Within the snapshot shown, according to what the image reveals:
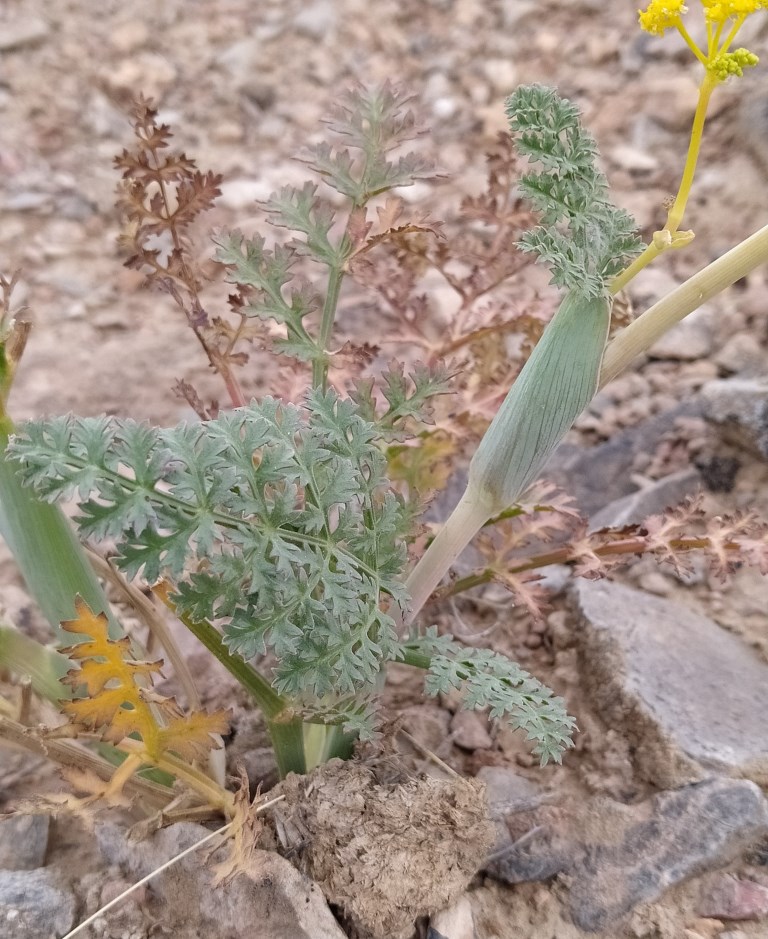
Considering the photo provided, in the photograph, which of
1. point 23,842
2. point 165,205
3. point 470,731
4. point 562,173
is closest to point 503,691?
point 470,731

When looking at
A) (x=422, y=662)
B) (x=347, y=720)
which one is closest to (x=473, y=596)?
(x=422, y=662)

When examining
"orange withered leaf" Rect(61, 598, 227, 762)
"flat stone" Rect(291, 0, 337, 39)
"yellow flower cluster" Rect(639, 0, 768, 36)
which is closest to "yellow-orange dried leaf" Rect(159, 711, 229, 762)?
"orange withered leaf" Rect(61, 598, 227, 762)

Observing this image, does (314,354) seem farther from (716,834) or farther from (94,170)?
(94,170)

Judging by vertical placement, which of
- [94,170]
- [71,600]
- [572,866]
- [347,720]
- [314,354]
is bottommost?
[572,866]

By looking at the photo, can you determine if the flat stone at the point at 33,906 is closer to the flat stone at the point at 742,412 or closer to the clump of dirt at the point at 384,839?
the clump of dirt at the point at 384,839

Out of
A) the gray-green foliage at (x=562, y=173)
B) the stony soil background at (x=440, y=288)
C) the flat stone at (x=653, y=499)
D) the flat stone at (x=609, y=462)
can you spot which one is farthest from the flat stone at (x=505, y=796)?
the gray-green foliage at (x=562, y=173)

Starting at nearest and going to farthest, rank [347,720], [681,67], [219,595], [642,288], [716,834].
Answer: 1. [219,595]
2. [347,720]
3. [716,834]
4. [642,288]
5. [681,67]
